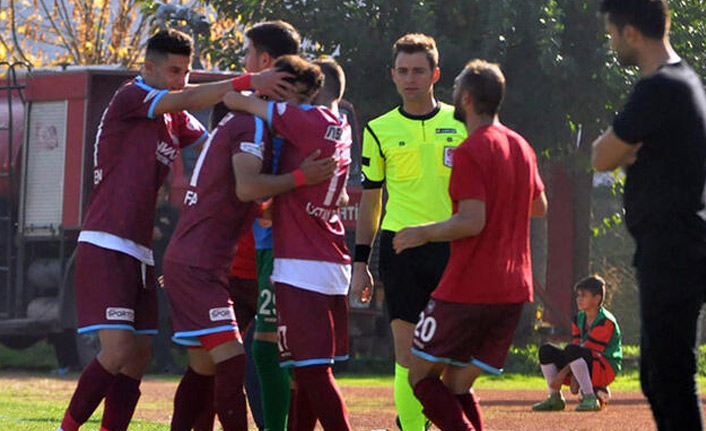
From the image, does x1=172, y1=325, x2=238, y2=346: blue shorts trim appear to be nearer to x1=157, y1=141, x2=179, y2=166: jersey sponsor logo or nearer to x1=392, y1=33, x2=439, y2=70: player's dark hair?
x1=157, y1=141, x2=179, y2=166: jersey sponsor logo

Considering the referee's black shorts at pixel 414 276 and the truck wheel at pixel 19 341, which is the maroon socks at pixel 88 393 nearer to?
the referee's black shorts at pixel 414 276

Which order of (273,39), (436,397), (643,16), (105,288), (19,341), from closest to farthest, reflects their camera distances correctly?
1. (643,16)
2. (436,397)
3. (105,288)
4. (273,39)
5. (19,341)

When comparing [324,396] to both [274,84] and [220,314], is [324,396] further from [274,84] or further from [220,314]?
[274,84]

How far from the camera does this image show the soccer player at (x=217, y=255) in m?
7.79

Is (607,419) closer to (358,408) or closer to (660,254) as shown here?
(358,408)

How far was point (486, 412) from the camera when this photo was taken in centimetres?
1380

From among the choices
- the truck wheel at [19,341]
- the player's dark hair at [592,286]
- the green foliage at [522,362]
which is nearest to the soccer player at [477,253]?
the player's dark hair at [592,286]

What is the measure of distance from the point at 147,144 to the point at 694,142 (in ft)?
9.21

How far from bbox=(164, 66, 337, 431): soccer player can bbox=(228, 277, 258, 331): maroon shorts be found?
0.95m

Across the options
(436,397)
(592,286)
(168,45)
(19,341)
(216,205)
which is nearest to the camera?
(436,397)

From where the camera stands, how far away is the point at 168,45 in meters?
8.25

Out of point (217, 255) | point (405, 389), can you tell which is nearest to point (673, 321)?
point (217, 255)

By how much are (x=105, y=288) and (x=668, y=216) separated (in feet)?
9.31

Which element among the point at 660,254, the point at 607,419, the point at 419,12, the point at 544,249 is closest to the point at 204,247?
the point at 660,254
